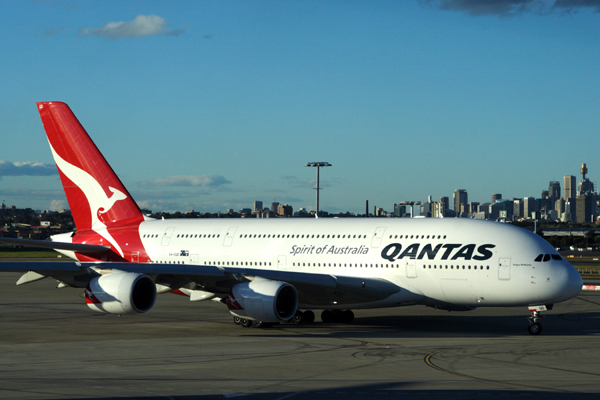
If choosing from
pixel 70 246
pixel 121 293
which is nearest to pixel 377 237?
pixel 121 293

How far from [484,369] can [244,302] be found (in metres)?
9.75

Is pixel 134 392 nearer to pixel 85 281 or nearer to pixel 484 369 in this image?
pixel 484 369

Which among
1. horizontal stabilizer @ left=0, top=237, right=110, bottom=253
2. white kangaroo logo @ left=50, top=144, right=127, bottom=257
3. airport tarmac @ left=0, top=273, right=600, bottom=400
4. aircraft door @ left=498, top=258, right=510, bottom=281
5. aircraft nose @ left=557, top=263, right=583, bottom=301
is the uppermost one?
white kangaroo logo @ left=50, top=144, right=127, bottom=257

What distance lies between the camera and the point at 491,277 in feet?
89.1

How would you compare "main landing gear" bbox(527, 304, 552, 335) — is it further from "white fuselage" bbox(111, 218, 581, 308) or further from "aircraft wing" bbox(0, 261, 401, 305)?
"aircraft wing" bbox(0, 261, 401, 305)

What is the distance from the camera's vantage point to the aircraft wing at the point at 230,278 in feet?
88.5

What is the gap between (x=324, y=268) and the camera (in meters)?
30.4

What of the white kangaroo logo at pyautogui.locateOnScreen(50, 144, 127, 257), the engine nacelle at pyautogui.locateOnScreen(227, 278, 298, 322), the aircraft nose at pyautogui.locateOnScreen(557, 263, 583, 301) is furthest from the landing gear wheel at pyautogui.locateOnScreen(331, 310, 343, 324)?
the white kangaroo logo at pyautogui.locateOnScreen(50, 144, 127, 257)

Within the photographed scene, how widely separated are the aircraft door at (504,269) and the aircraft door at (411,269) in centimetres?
324

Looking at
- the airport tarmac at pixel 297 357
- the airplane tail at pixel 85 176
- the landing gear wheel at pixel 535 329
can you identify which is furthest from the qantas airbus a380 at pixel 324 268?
the airplane tail at pixel 85 176

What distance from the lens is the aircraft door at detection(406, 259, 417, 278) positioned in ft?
93.4

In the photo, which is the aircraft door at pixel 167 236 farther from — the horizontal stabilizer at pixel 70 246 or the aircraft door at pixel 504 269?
the aircraft door at pixel 504 269

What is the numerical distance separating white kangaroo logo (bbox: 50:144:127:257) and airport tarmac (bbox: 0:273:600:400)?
447cm

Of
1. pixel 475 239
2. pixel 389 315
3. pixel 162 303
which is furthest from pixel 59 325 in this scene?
pixel 475 239
